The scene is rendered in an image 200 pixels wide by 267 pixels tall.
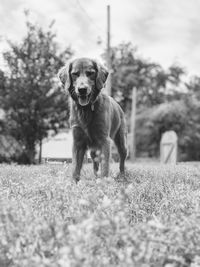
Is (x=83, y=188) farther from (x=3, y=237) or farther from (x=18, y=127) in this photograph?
(x=18, y=127)

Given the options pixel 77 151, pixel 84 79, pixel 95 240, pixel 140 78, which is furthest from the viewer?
pixel 140 78

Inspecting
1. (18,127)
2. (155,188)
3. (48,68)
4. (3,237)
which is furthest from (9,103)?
(3,237)

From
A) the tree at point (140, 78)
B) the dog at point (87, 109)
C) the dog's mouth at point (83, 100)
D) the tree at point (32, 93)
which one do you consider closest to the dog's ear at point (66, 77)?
the dog at point (87, 109)

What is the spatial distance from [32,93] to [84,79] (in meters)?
13.8

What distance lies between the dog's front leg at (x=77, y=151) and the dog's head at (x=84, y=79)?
521 mm

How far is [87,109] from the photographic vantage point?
5902mm

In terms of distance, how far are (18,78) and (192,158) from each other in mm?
25321

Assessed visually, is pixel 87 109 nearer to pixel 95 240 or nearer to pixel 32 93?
pixel 95 240

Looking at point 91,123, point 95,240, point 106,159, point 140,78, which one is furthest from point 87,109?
point 140,78

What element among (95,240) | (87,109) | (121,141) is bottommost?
(95,240)

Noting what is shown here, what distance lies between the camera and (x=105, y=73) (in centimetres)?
599

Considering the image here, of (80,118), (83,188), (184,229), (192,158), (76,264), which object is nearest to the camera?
(76,264)

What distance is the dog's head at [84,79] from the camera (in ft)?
18.4

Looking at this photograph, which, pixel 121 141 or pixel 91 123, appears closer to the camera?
pixel 91 123
